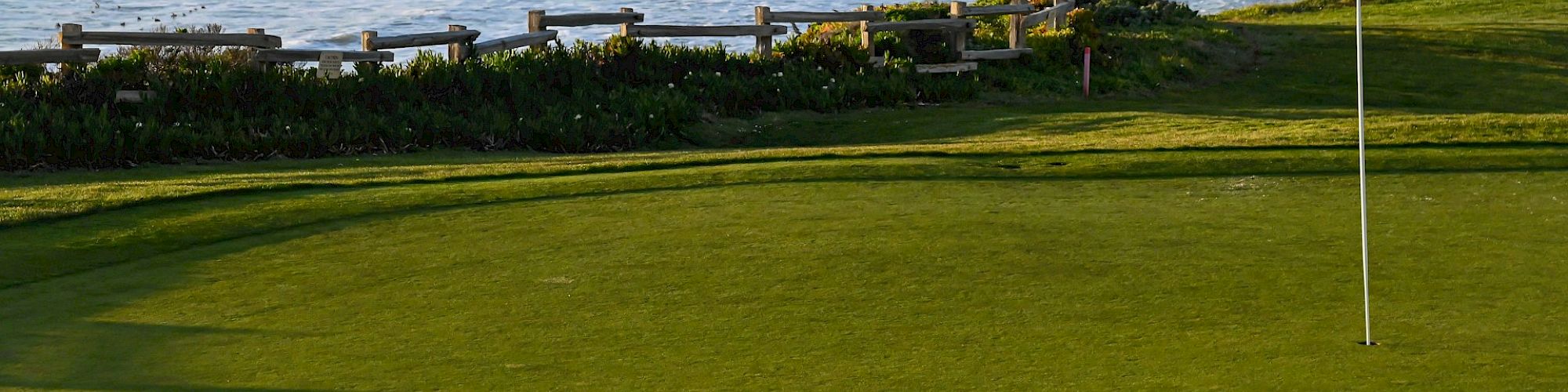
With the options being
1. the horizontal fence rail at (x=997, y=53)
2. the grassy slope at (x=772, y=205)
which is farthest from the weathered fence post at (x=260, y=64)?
the horizontal fence rail at (x=997, y=53)

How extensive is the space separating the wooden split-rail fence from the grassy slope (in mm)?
3089

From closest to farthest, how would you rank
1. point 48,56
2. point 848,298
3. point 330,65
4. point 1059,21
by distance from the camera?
point 848,298, point 48,56, point 330,65, point 1059,21

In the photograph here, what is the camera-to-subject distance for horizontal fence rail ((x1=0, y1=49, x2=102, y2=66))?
1705cm

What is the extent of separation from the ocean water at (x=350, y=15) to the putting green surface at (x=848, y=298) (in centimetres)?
4123

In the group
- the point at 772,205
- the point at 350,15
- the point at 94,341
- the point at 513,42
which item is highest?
the point at 350,15

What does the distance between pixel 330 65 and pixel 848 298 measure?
484 inches

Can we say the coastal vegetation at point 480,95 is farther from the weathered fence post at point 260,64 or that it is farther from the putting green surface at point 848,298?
the putting green surface at point 848,298

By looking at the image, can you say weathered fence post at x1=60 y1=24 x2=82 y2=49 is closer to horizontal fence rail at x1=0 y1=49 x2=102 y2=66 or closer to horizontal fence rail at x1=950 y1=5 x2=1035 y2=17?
horizontal fence rail at x1=0 y1=49 x2=102 y2=66

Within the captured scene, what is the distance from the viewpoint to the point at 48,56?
56.1 ft

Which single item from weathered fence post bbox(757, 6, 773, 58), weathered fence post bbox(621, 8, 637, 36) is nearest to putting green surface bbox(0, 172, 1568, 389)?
weathered fence post bbox(621, 8, 637, 36)

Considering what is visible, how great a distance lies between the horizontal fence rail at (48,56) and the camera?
17047mm

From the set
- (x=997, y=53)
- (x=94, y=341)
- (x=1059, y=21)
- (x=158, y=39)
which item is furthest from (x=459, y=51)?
(x=94, y=341)

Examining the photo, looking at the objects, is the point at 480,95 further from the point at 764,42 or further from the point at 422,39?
the point at 764,42

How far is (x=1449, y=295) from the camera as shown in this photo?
685 cm
